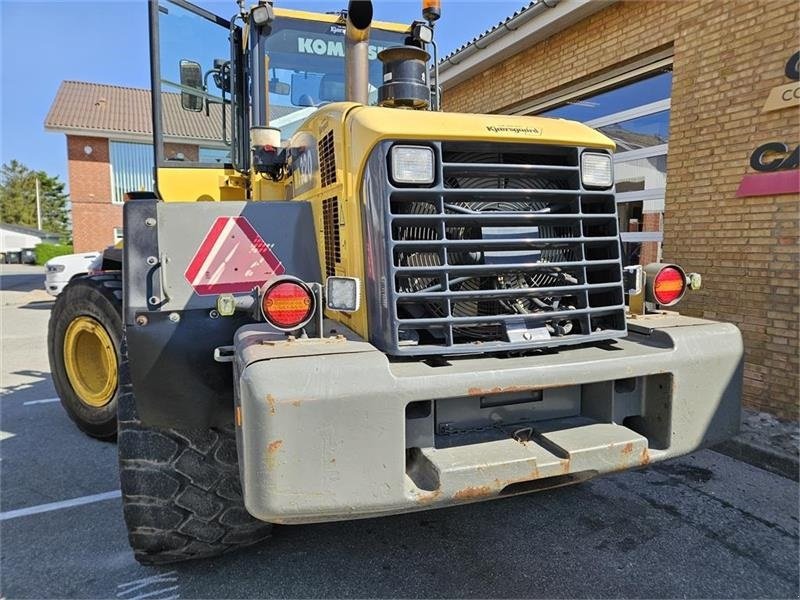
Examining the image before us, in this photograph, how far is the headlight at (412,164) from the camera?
6.96ft

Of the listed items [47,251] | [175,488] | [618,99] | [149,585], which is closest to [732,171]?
[618,99]

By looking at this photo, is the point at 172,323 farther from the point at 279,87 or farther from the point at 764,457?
the point at 764,457

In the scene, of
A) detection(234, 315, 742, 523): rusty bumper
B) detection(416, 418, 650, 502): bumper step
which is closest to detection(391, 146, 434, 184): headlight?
detection(234, 315, 742, 523): rusty bumper

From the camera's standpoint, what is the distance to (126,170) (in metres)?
22.3

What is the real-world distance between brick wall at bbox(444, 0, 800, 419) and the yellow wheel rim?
5273mm

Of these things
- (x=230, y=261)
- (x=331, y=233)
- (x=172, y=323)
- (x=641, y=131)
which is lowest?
(x=172, y=323)

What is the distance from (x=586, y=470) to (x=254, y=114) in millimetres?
2753

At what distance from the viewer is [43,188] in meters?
64.9

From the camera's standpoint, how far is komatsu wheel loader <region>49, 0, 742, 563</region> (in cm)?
187

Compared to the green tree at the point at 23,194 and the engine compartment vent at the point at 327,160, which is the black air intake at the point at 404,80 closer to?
the engine compartment vent at the point at 327,160

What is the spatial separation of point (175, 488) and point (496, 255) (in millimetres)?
1809

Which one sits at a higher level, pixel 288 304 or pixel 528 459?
pixel 288 304

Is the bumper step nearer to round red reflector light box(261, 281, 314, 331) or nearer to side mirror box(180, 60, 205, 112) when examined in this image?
round red reflector light box(261, 281, 314, 331)

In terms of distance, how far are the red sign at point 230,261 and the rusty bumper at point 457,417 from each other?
378mm
